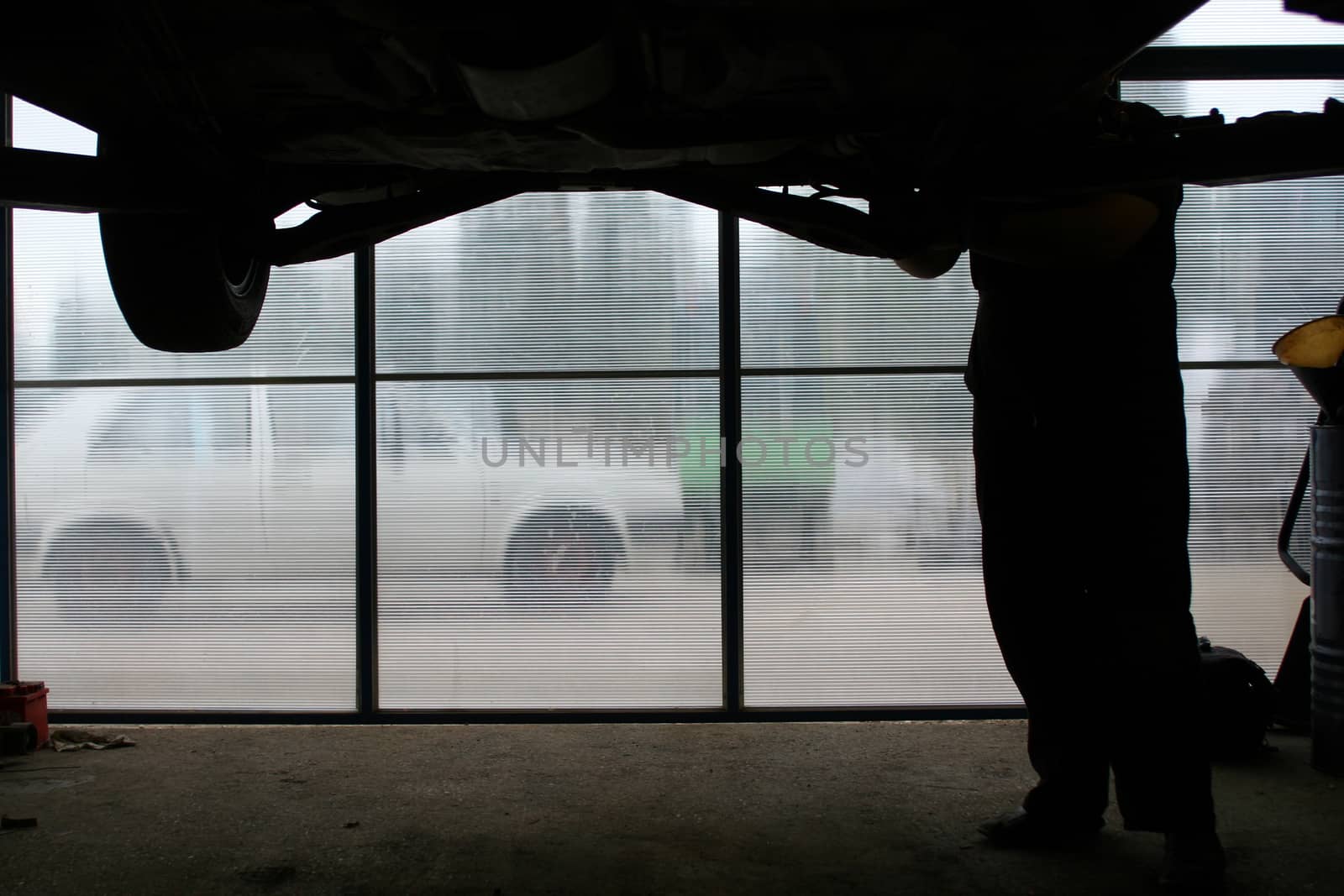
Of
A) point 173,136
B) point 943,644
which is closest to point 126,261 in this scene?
point 173,136

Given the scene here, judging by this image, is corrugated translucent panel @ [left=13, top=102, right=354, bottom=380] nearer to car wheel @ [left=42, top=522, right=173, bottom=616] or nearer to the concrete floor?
car wheel @ [left=42, top=522, right=173, bottom=616]

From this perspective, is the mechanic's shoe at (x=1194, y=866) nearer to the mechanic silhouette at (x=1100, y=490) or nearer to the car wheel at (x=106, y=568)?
the mechanic silhouette at (x=1100, y=490)

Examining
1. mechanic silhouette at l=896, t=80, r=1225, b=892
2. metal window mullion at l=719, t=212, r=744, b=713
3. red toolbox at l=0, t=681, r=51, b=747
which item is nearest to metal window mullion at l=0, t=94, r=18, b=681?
red toolbox at l=0, t=681, r=51, b=747

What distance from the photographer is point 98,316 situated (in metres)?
4.14

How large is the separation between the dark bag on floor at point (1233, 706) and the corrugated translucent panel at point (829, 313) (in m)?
1.55

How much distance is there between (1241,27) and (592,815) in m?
4.15

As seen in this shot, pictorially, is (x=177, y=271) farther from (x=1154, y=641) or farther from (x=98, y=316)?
(x=1154, y=641)

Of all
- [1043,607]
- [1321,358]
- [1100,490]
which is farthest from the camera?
[1321,358]

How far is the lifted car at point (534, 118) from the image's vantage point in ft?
5.44

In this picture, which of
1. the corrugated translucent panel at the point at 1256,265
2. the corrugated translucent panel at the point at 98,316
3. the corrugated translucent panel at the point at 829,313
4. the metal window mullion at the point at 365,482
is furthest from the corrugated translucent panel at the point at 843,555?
the corrugated translucent panel at the point at 98,316

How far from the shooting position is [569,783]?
319cm

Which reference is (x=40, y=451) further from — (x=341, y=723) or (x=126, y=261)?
(x=126, y=261)

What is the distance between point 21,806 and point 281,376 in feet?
6.05

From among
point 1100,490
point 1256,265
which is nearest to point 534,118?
point 1100,490
